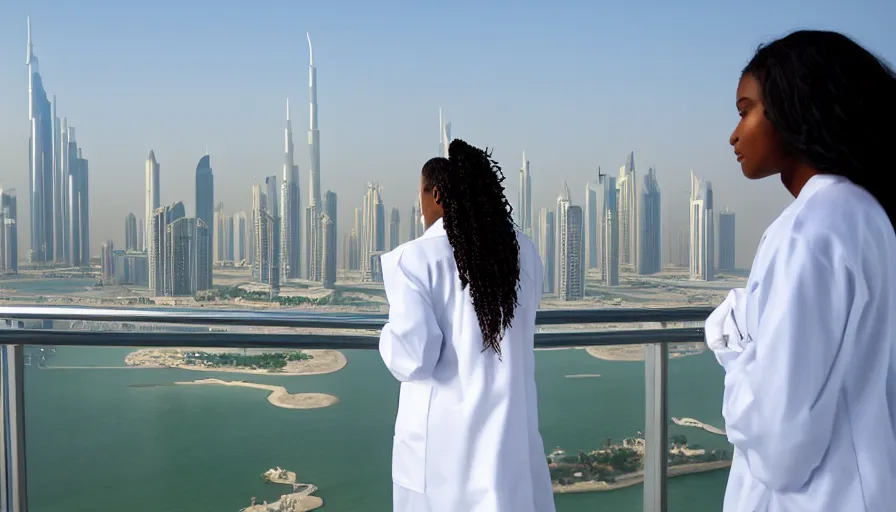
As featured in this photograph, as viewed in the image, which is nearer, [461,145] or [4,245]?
[461,145]

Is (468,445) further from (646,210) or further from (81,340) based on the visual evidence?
(646,210)

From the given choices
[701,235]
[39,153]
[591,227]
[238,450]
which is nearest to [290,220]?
[591,227]

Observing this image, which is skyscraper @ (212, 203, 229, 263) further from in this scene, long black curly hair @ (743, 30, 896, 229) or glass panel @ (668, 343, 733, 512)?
long black curly hair @ (743, 30, 896, 229)

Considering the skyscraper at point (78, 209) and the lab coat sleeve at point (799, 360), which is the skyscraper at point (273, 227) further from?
the lab coat sleeve at point (799, 360)

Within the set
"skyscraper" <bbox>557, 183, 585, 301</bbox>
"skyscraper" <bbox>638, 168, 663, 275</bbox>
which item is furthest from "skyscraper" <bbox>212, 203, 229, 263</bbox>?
"skyscraper" <bbox>638, 168, 663, 275</bbox>

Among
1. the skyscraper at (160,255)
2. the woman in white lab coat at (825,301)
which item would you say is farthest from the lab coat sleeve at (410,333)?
the skyscraper at (160,255)

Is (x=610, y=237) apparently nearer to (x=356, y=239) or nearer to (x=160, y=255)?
(x=356, y=239)

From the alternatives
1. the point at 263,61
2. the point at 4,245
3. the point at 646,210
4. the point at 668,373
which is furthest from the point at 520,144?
the point at 668,373
